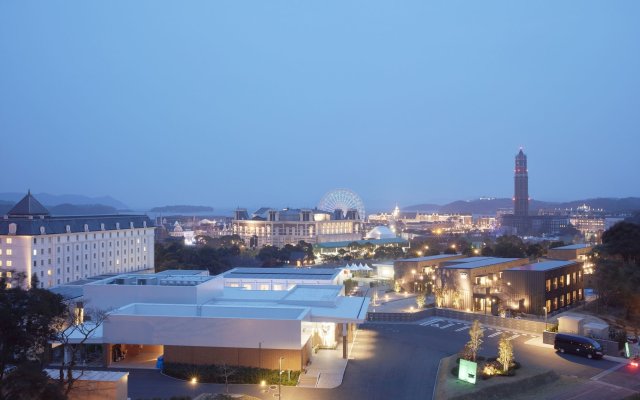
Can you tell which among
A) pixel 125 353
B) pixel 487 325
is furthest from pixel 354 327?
pixel 125 353

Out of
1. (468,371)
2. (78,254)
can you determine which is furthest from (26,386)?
(78,254)

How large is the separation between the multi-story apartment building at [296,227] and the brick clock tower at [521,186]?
9336 cm

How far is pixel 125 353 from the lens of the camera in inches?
765

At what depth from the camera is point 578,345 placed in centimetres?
1955

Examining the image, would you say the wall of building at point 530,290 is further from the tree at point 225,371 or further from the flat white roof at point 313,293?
the tree at point 225,371

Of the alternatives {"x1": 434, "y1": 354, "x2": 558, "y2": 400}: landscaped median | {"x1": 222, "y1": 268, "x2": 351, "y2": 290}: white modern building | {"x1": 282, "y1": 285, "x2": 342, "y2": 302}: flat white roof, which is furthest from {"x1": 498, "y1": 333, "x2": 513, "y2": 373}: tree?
{"x1": 222, "y1": 268, "x2": 351, "y2": 290}: white modern building

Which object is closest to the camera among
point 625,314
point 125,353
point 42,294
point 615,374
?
point 42,294

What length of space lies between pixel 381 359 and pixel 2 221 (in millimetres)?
28988

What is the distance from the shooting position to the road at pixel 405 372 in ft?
52.1

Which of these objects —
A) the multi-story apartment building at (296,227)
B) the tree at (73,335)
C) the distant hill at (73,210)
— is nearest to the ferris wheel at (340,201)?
the multi-story apartment building at (296,227)

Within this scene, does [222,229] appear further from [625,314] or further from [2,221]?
[625,314]

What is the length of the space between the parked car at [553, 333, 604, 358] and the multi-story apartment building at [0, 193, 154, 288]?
27.2m

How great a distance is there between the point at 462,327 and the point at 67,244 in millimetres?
27833

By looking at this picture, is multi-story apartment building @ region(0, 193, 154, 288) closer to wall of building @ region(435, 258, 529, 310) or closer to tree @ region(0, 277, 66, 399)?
tree @ region(0, 277, 66, 399)
